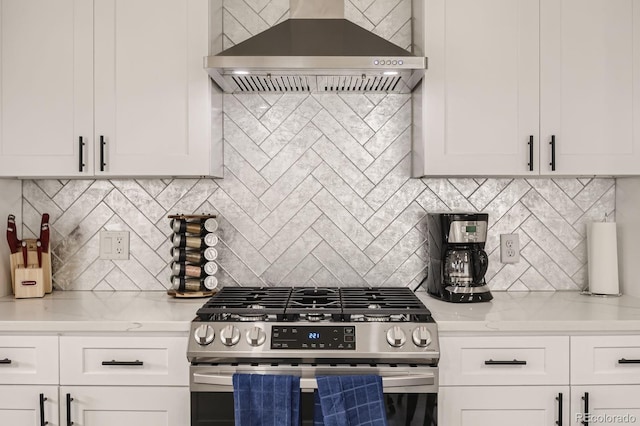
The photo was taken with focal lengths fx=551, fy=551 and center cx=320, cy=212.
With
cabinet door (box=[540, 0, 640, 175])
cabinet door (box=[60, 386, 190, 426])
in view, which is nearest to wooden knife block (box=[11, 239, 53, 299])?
cabinet door (box=[60, 386, 190, 426])

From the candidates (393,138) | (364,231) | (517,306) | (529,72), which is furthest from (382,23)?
(517,306)

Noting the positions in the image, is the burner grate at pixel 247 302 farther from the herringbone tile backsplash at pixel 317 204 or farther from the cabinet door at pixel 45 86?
the cabinet door at pixel 45 86

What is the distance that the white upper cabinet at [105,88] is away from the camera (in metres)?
2.22

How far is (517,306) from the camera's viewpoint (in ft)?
7.09

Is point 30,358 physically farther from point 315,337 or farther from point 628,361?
point 628,361

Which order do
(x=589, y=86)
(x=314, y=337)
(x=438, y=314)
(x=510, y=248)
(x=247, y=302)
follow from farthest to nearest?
(x=510, y=248), (x=589, y=86), (x=247, y=302), (x=438, y=314), (x=314, y=337)

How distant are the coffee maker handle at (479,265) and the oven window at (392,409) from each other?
60 centimetres

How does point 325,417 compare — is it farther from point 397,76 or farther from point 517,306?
point 397,76

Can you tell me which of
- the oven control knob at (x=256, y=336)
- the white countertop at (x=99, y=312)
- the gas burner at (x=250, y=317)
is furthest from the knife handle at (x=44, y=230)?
the oven control knob at (x=256, y=336)

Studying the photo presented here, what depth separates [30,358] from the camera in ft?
6.26

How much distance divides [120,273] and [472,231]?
1.59 m

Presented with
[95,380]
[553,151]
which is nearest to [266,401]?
[95,380]

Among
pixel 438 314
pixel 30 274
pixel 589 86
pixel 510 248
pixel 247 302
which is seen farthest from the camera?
pixel 510 248

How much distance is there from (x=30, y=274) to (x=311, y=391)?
4.41 feet
